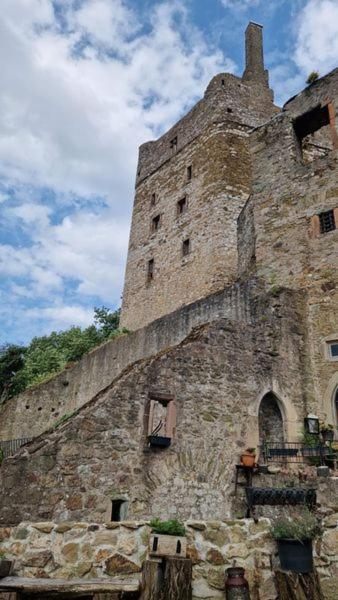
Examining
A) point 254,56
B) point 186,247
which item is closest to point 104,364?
point 186,247

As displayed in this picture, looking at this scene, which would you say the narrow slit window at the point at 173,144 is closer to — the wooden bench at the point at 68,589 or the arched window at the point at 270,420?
the arched window at the point at 270,420

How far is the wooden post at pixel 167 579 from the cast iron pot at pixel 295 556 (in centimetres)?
100

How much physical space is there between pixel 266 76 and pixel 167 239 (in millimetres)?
10131

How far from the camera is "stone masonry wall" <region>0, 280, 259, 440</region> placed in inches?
466

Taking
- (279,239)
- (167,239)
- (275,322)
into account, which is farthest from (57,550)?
(167,239)

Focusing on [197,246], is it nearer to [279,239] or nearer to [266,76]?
[279,239]

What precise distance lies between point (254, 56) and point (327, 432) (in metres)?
21.8

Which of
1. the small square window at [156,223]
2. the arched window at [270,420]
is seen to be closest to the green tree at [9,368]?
the small square window at [156,223]

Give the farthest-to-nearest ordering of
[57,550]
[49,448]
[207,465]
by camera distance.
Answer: [207,465]
[49,448]
[57,550]

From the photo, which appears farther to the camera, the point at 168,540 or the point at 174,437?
the point at 174,437

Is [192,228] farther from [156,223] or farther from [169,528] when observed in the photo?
[169,528]

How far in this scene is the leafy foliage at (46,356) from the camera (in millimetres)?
27641

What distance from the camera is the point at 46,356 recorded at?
30.2 meters

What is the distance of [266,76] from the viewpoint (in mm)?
24047
